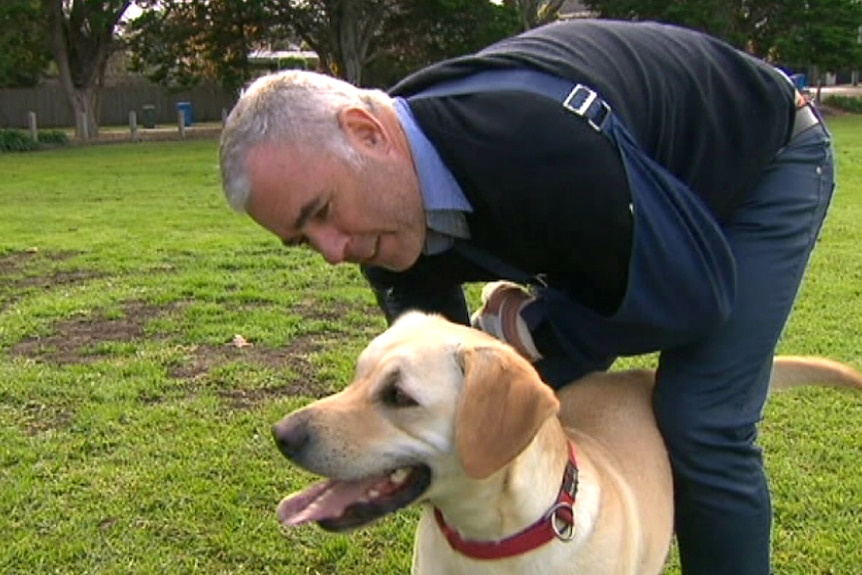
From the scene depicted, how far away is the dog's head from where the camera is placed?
2430 mm

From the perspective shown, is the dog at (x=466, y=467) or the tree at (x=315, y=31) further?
the tree at (x=315, y=31)

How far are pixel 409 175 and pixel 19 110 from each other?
42.9 metres

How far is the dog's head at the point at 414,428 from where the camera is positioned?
2430mm

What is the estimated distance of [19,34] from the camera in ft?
103

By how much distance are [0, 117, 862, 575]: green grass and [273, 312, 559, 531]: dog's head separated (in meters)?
1.29

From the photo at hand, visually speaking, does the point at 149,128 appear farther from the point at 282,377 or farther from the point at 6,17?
the point at 282,377

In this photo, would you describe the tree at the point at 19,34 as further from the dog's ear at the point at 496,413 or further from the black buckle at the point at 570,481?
the dog's ear at the point at 496,413

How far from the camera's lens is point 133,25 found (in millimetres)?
34344

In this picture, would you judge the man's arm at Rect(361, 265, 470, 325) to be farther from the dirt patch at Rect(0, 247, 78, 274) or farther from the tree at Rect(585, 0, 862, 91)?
the tree at Rect(585, 0, 862, 91)

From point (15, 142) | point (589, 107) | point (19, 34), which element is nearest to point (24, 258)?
point (589, 107)

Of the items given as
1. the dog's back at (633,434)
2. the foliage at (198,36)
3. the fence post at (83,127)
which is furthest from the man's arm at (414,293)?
the fence post at (83,127)

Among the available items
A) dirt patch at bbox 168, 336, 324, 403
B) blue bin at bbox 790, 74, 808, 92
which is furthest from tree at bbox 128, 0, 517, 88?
dirt patch at bbox 168, 336, 324, 403

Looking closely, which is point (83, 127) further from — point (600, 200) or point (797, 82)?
point (600, 200)

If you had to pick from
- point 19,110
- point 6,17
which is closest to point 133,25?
point 6,17
